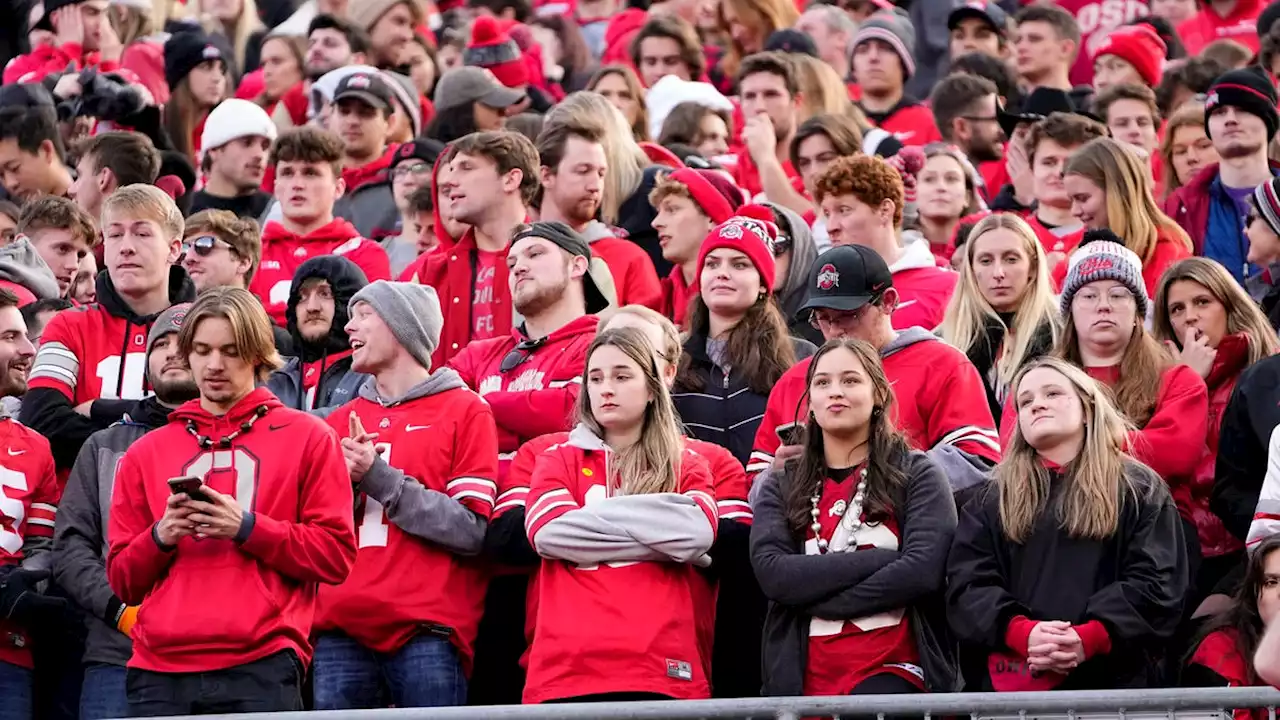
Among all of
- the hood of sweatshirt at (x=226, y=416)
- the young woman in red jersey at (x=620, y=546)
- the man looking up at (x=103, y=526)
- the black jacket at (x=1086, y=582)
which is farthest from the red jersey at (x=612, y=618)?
the man looking up at (x=103, y=526)

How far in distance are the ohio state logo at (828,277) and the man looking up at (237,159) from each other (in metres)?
4.97

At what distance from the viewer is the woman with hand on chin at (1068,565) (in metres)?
8.48

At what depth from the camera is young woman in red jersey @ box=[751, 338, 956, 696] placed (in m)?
8.59

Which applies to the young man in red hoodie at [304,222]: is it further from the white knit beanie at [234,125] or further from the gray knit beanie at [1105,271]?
the gray knit beanie at [1105,271]

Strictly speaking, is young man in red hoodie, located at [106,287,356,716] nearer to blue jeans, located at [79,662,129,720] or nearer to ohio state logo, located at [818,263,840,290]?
blue jeans, located at [79,662,129,720]

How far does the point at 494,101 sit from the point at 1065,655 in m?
7.23

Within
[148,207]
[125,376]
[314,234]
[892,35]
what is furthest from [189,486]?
[892,35]

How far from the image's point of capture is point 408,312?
9844 millimetres

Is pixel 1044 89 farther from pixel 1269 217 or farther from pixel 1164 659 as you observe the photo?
pixel 1164 659

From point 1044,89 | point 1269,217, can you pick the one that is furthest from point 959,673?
point 1044,89

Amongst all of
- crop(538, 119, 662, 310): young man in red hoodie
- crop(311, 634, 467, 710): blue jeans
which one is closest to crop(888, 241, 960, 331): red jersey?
crop(538, 119, 662, 310): young man in red hoodie

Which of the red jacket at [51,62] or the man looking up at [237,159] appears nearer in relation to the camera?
the man looking up at [237,159]

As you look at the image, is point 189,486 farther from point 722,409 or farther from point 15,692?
point 722,409

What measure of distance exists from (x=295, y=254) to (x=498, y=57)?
4.12 m
